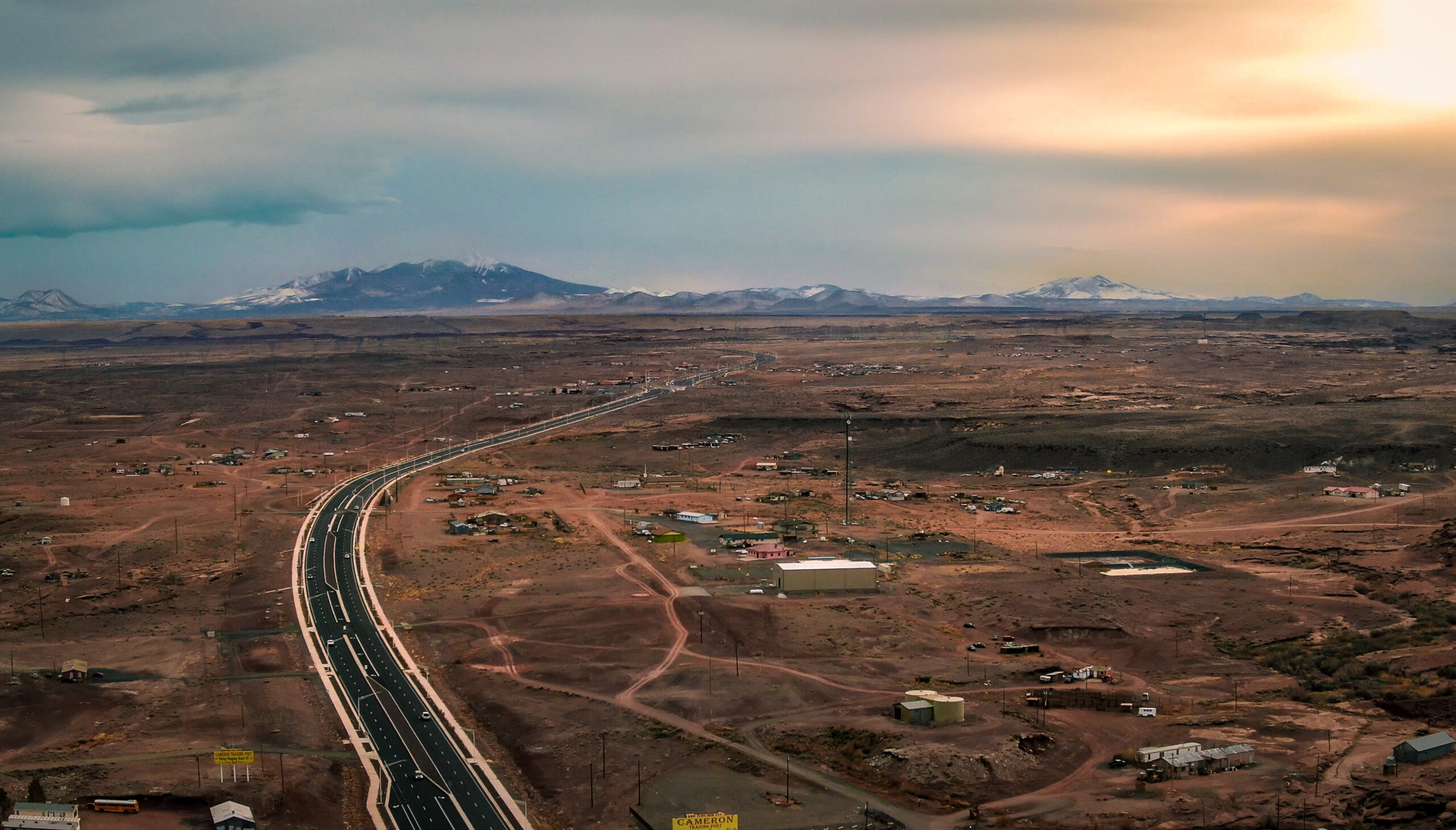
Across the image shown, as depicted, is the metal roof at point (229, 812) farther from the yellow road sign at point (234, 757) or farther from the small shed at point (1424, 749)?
the small shed at point (1424, 749)

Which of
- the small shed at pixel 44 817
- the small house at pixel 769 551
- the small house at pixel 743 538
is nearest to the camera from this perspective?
the small shed at pixel 44 817

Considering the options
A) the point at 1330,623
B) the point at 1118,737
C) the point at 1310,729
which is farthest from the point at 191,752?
the point at 1330,623

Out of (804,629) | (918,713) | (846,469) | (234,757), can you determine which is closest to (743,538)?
(804,629)

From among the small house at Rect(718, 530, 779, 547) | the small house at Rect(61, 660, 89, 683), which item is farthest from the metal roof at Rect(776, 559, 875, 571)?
the small house at Rect(61, 660, 89, 683)

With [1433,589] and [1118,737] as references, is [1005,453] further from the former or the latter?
[1118,737]

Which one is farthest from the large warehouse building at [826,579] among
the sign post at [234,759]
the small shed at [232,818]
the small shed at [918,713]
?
the small shed at [232,818]

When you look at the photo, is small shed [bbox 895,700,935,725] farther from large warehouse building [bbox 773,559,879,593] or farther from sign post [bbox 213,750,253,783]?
sign post [bbox 213,750,253,783]
